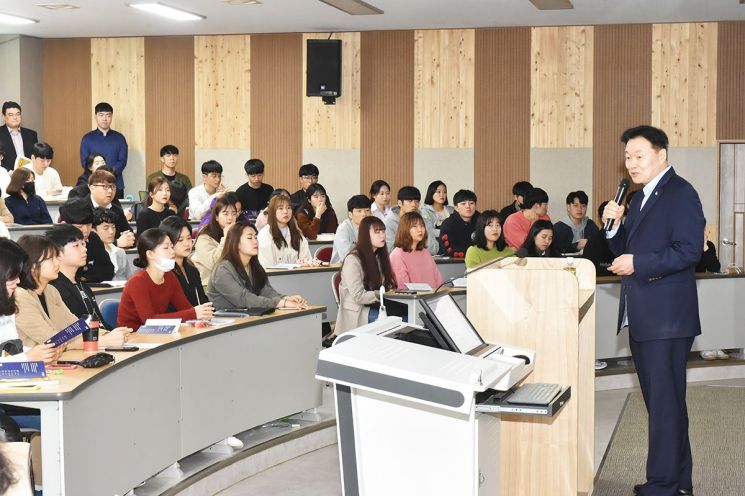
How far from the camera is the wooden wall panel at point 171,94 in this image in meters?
12.4

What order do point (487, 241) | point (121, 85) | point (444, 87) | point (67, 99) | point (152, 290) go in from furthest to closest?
point (67, 99)
point (121, 85)
point (444, 87)
point (487, 241)
point (152, 290)

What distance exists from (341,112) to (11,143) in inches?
147

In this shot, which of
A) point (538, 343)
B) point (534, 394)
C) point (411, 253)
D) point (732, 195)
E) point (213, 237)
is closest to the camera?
point (534, 394)

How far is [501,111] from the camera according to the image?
11.7 m

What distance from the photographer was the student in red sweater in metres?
5.24

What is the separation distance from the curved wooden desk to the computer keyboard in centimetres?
155

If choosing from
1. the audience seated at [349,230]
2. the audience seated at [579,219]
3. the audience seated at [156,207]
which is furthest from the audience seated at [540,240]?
the audience seated at [156,207]

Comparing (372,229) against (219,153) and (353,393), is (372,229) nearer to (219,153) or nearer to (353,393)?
(353,393)

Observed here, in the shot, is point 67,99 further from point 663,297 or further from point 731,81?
point 663,297

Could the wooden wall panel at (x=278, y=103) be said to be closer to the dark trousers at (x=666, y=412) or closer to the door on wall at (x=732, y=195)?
the door on wall at (x=732, y=195)

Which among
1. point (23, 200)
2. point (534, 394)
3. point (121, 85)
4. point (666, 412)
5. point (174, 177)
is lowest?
point (666, 412)

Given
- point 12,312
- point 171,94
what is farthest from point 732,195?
point 12,312

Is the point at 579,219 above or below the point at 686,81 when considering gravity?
below

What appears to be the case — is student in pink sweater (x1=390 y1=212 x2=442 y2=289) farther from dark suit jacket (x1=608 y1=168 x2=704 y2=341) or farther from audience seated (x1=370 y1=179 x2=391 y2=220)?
dark suit jacket (x1=608 y1=168 x2=704 y2=341)
